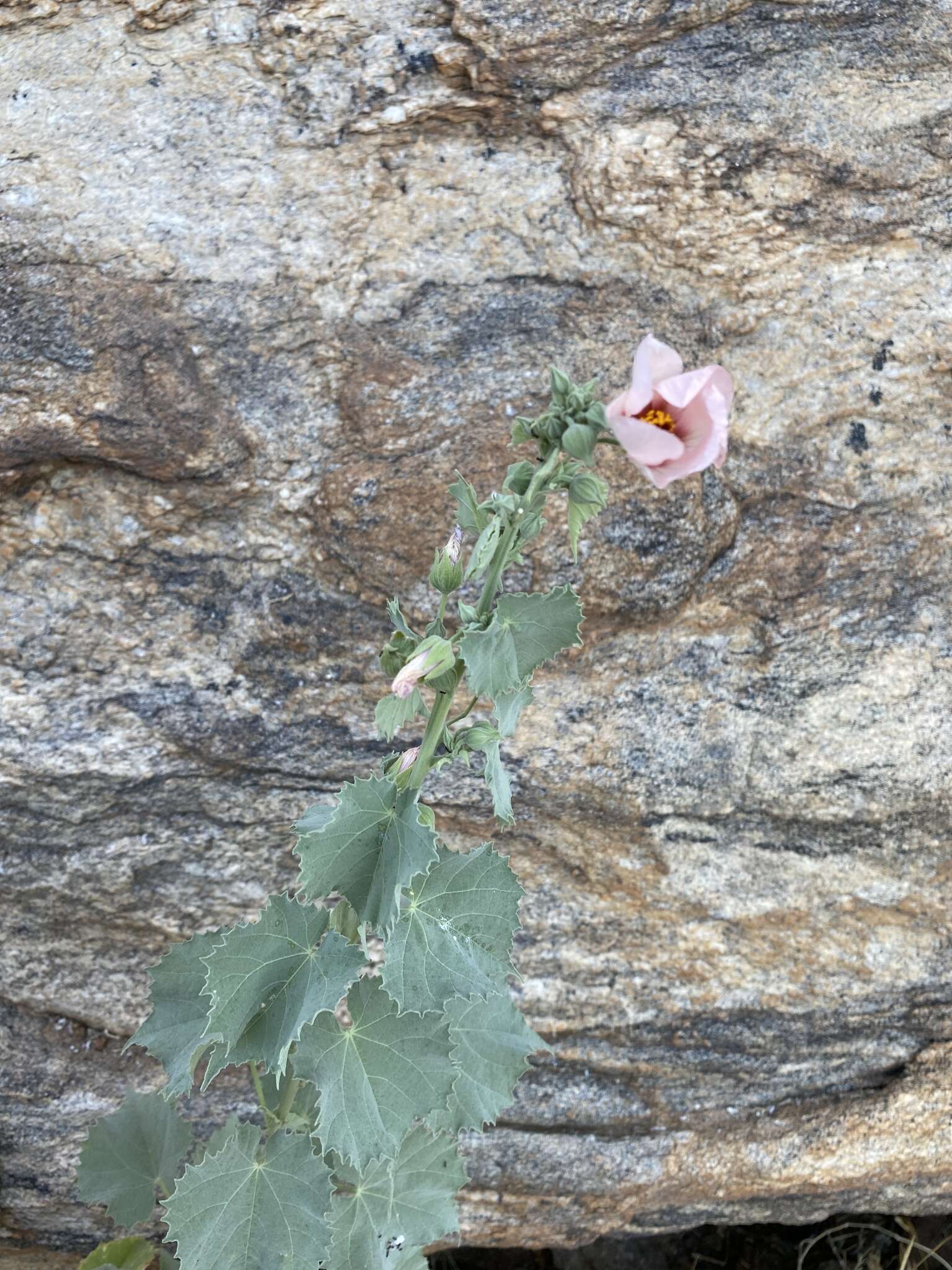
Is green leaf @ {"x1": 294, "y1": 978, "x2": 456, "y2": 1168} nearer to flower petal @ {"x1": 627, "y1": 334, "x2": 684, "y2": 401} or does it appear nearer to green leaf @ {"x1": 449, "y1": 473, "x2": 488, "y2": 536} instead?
green leaf @ {"x1": 449, "y1": 473, "x2": 488, "y2": 536}

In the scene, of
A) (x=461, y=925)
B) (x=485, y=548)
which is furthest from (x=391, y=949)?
(x=485, y=548)

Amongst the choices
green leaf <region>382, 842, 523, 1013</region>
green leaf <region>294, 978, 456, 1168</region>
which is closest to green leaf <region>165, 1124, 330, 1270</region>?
green leaf <region>294, 978, 456, 1168</region>

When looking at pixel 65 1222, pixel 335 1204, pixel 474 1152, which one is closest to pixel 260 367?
pixel 335 1204

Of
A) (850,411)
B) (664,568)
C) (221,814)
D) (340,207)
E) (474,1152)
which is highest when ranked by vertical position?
(340,207)

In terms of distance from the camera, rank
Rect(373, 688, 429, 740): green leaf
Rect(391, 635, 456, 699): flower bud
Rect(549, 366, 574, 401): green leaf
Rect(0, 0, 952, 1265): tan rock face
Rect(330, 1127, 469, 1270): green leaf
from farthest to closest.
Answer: Rect(0, 0, 952, 1265): tan rock face, Rect(330, 1127, 469, 1270): green leaf, Rect(373, 688, 429, 740): green leaf, Rect(391, 635, 456, 699): flower bud, Rect(549, 366, 574, 401): green leaf

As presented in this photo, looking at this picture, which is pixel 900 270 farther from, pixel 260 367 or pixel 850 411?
pixel 260 367

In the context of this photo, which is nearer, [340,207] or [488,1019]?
[488,1019]

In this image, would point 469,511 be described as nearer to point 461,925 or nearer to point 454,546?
point 454,546
